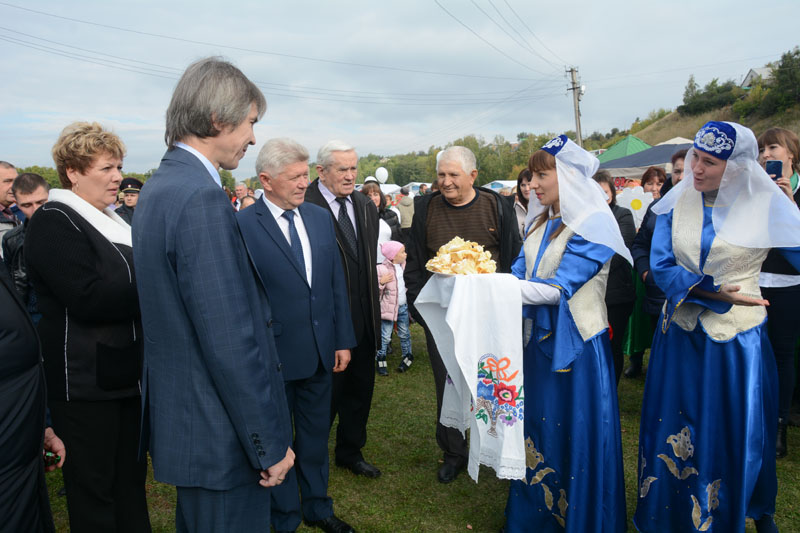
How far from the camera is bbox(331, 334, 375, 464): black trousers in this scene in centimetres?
390

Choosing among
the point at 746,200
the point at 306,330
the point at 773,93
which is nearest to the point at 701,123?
the point at 773,93

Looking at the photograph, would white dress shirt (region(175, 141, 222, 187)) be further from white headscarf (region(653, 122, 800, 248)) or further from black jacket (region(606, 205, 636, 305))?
black jacket (region(606, 205, 636, 305))

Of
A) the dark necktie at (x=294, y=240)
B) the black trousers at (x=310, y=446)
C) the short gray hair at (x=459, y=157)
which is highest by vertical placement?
the short gray hair at (x=459, y=157)

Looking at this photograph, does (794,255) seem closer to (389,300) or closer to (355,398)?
(355,398)

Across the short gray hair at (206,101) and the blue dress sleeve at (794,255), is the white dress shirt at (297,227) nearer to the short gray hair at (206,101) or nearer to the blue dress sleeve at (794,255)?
the short gray hair at (206,101)

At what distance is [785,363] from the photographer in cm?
379

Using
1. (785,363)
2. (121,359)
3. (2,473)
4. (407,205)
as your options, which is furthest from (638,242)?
(407,205)

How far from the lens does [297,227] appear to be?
3143 millimetres

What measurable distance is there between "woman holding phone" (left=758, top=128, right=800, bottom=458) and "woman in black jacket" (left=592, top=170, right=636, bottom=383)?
40.7 inches

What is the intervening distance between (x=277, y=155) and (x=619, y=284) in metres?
3.29

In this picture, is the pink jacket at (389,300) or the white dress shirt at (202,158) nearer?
the white dress shirt at (202,158)

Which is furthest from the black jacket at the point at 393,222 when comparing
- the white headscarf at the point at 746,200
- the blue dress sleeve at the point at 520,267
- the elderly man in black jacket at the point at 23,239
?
the white headscarf at the point at 746,200

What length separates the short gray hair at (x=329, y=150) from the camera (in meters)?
3.61

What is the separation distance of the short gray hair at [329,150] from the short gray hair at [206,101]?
1836 mm
